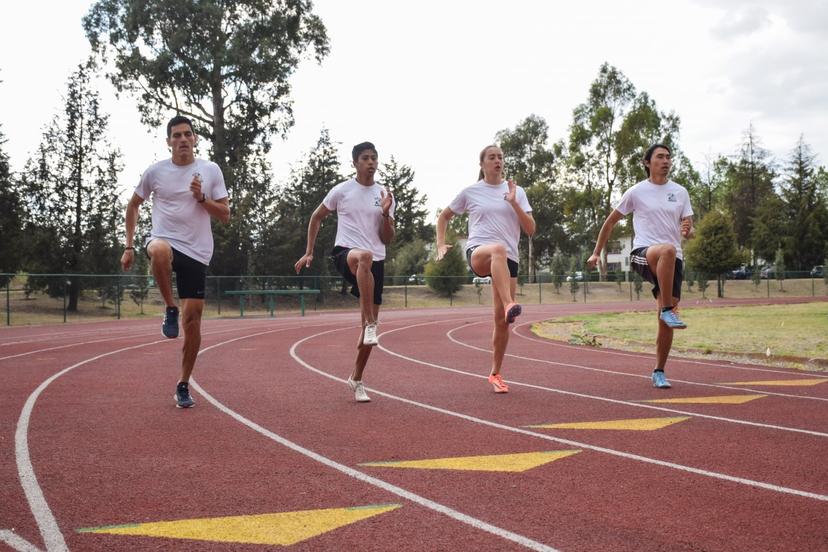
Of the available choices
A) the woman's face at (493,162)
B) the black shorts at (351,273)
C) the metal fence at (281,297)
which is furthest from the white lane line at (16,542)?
the metal fence at (281,297)

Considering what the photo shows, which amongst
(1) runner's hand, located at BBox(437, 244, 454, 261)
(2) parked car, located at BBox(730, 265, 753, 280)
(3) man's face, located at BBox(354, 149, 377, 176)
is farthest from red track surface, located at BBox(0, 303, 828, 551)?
(2) parked car, located at BBox(730, 265, 753, 280)

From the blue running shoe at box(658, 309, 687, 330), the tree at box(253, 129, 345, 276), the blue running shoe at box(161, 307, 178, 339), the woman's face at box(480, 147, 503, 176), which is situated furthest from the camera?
the tree at box(253, 129, 345, 276)

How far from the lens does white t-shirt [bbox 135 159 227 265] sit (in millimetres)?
5969

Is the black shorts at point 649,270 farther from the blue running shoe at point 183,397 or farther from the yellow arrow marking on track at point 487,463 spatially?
the blue running shoe at point 183,397

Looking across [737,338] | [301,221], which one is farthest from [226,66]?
[737,338]

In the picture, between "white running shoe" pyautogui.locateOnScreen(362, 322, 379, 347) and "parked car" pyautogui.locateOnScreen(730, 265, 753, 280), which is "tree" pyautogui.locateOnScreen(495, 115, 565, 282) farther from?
"white running shoe" pyautogui.locateOnScreen(362, 322, 379, 347)

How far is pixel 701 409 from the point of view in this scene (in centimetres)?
577

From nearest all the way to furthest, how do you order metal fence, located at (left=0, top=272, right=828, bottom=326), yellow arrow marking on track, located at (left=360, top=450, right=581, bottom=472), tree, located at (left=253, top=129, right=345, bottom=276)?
yellow arrow marking on track, located at (left=360, top=450, right=581, bottom=472), metal fence, located at (left=0, top=272, right=828, bottom=326), tree, located at (left=253, top=129, right=345, bottom=276)

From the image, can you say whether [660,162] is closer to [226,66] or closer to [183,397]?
[183,397]

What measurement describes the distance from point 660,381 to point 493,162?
2652mm

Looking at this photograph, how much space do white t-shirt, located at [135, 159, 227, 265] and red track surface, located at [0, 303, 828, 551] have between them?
1361 mm

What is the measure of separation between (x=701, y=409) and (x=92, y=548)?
182 inches

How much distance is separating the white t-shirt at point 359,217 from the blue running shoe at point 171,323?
59.7 inches

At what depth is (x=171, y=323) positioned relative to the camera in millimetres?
5859
